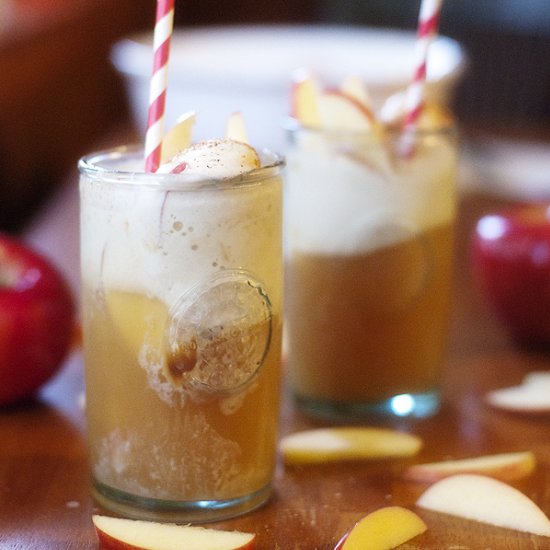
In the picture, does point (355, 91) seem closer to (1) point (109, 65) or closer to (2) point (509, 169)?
(2) point (509, 169)

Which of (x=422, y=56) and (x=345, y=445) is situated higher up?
(x=422, y=56)

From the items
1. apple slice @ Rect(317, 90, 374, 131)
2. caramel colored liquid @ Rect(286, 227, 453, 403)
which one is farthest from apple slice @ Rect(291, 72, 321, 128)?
caramel colored liquid @ Rect(286, 227, 453, 403)

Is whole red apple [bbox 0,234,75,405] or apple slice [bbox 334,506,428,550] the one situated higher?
whole red apple [bbox 0,234,75,405]


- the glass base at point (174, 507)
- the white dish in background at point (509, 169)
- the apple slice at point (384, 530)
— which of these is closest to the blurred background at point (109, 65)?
the white dish in background at point (509, 169)

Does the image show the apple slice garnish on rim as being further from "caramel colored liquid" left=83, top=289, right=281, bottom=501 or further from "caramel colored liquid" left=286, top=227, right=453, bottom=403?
"caramel colored liquid" left=83, top=289, right=281, bottom=501

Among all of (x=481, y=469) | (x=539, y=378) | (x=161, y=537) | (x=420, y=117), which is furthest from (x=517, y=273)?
(x=161, y=537)

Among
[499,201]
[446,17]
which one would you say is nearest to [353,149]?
[499,201]
